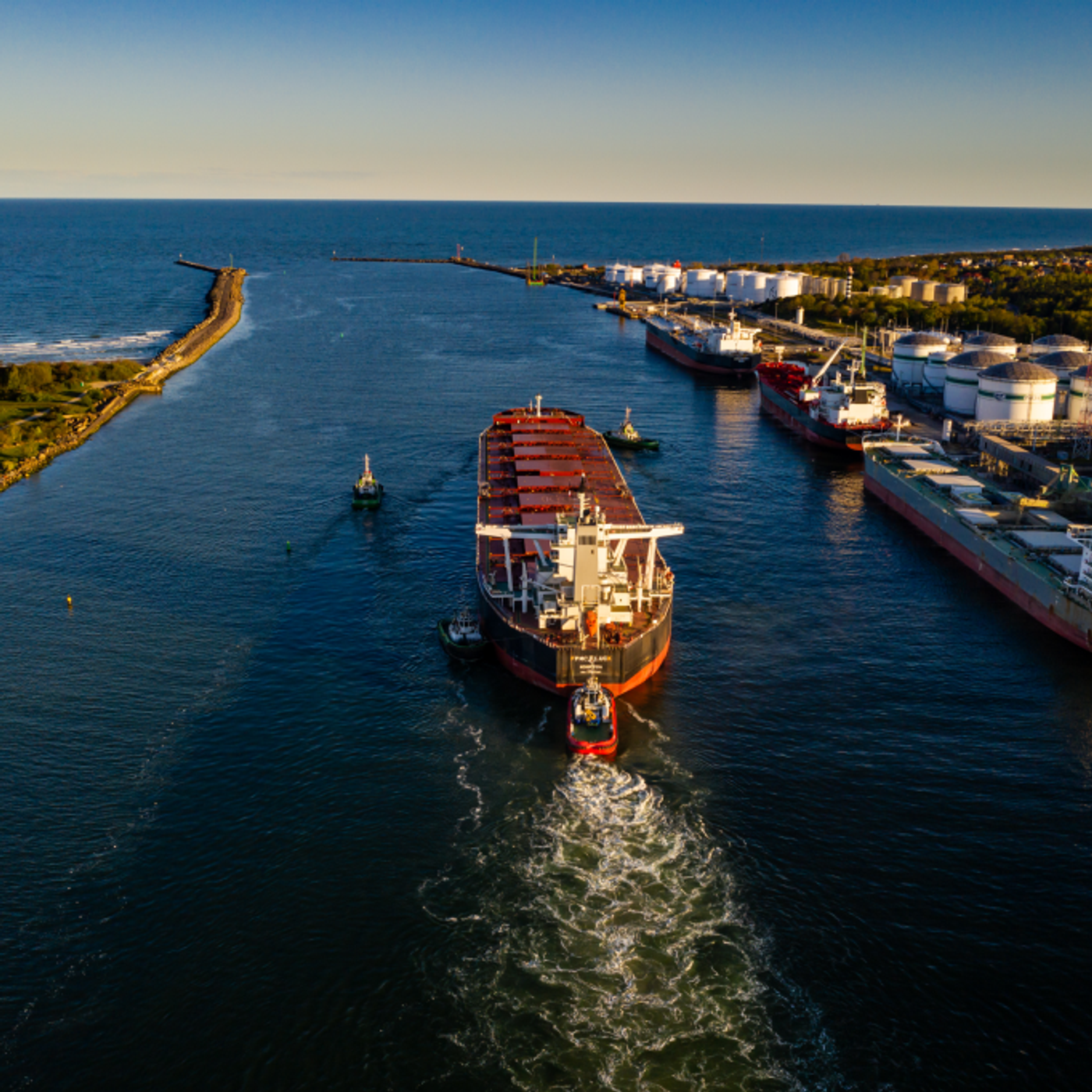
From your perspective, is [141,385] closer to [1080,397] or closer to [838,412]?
[838,412]

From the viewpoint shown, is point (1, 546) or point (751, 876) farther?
point (1, 546)

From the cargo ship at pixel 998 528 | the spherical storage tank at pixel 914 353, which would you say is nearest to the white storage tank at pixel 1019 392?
the cargo ship at pixel 998 528

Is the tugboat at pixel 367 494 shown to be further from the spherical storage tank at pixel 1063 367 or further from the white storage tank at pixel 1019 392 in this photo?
the spherical storage tank at pixel 1063 367

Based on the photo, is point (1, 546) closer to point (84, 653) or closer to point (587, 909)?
point (84, 653)

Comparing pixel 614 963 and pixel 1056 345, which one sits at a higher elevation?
pixel 1056 345

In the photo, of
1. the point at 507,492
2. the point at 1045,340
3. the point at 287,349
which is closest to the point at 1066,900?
the point at 507,492

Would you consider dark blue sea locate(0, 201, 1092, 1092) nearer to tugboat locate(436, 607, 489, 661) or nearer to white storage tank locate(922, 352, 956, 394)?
tugboat locate(436, 607, 489, 661)

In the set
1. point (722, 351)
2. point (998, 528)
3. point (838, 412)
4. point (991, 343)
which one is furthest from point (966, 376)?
point (722, 351)
